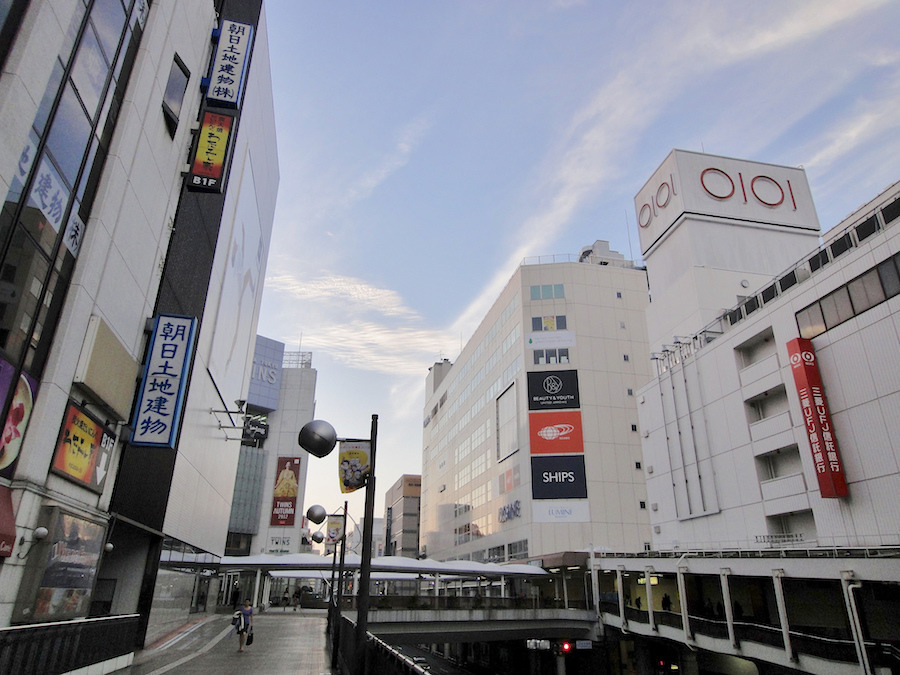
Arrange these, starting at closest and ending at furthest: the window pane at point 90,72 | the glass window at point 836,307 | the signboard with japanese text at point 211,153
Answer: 1. the window pane at point 90,72
2. the signboard with japanese text at point 211,153
3. the glass window at point 836,307

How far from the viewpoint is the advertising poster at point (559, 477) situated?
57594 millimetres

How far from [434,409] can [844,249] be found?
8916 centimetres

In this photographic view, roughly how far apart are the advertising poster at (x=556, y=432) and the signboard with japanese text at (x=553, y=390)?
89 cm

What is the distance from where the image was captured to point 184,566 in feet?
86.1

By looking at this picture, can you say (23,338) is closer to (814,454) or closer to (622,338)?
(814,454)

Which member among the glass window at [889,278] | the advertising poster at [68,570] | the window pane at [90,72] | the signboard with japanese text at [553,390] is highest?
the signboard with japanese text at [553,390]

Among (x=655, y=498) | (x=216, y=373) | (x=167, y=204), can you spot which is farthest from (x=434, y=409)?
(x=167, y=204)

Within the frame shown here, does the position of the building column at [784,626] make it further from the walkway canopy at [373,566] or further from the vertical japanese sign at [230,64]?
the vertical japanese sign at [230,64]

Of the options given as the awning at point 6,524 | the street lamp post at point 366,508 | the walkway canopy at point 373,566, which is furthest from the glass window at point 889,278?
the walkway canopy at point 373,566

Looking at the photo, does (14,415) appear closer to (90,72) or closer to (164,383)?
(164,383)

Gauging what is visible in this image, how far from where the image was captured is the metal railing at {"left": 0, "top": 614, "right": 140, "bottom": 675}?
336 inches

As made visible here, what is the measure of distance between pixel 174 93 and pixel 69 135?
7713mm

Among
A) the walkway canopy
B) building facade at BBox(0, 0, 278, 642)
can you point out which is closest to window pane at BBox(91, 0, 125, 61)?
building facade at BBox(0, 0, 278, 642)

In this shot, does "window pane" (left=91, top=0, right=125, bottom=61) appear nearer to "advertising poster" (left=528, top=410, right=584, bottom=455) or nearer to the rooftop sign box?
the rooftop sign box
